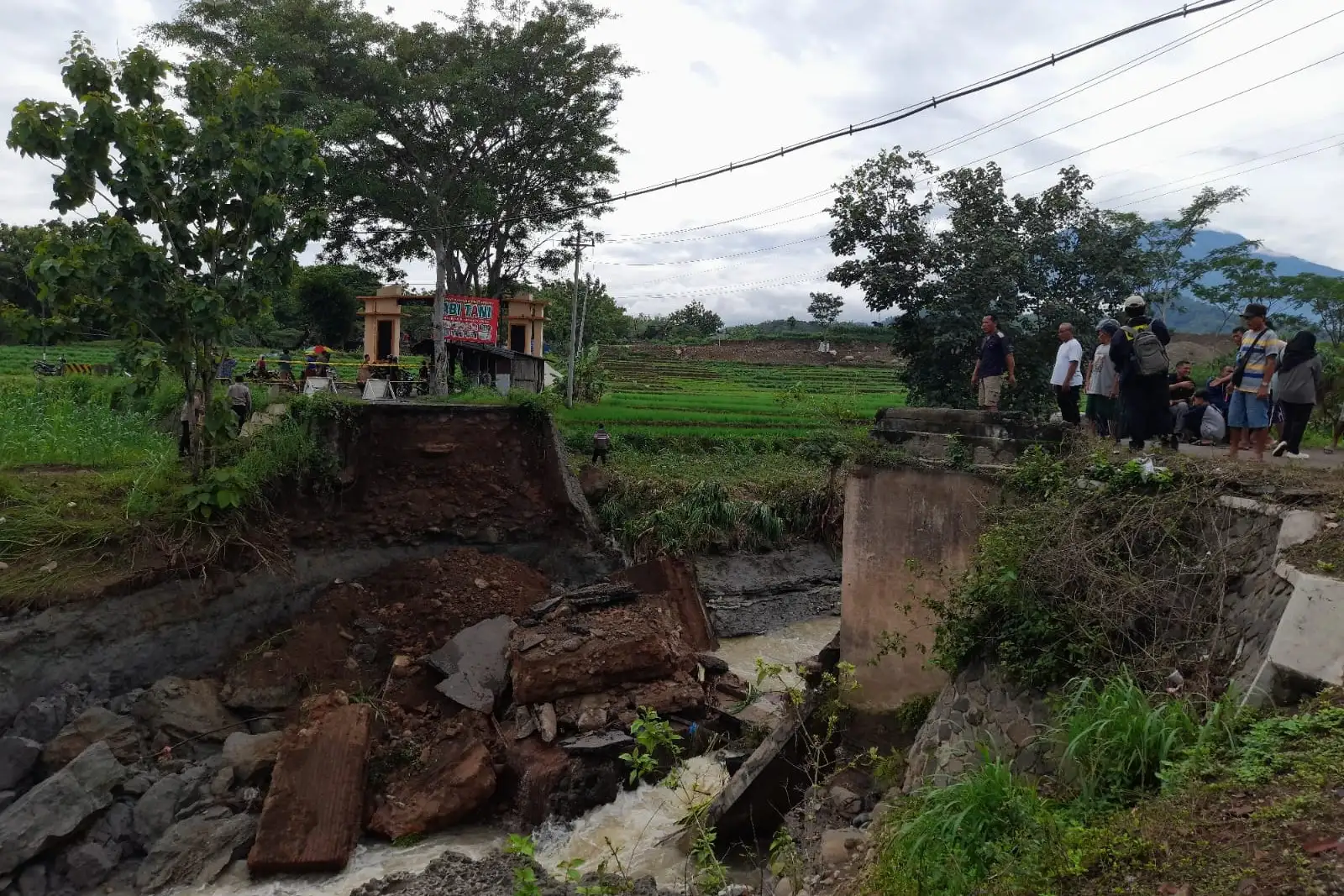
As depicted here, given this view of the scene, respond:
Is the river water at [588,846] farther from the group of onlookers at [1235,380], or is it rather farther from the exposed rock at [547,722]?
the group of onlookers at [1235,380]

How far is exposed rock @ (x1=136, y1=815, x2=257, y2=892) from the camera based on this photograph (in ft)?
25.3

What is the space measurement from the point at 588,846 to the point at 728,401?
75.6 ft

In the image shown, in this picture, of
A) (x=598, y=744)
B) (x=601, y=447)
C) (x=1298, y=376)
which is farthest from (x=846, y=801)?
(x=601, y=447)

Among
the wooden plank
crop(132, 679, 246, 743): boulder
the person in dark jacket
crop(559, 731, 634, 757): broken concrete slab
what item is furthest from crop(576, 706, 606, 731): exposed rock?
the person in dark jacket

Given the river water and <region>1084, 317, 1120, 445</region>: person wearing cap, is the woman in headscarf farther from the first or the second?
the river water

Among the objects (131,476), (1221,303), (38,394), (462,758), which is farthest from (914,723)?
(1221,303)

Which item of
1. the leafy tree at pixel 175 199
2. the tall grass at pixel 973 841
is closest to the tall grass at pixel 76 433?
the leafy tree at pixel 175 199

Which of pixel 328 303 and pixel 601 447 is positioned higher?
pixel 328 303

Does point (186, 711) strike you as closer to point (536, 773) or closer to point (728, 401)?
point (536, 773)

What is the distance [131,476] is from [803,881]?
413 inches

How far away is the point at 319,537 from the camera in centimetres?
1240

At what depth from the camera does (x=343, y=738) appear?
8.81 m

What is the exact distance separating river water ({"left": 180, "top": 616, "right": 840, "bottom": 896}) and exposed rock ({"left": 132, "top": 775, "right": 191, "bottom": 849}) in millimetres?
942

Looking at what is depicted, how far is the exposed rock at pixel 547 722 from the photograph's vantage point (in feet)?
31.5
